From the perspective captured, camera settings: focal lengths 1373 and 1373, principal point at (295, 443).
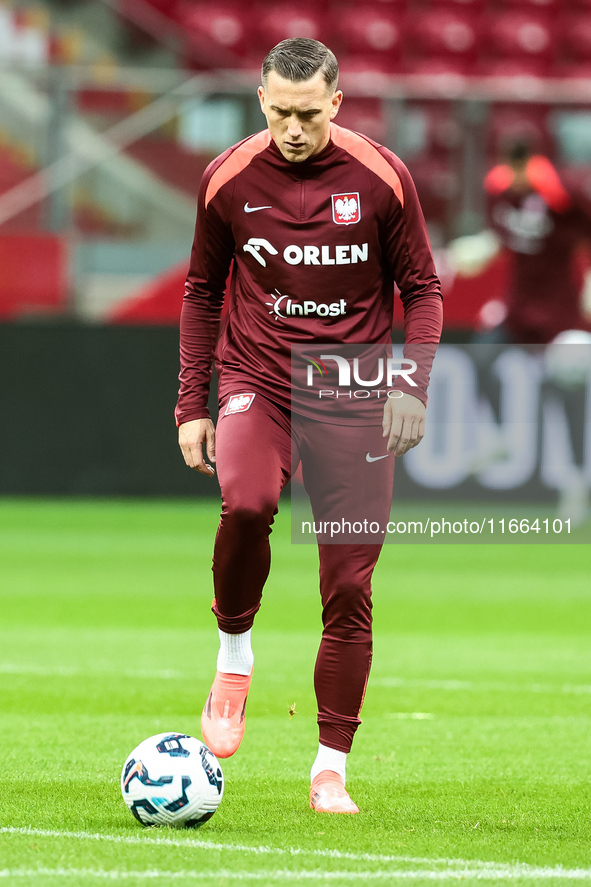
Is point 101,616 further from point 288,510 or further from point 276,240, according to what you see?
point 288,510

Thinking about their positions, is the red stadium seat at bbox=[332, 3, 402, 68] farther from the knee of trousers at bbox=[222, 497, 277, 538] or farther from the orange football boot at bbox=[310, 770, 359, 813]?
the orange football boot at bbox=[310, 770, 359, 813]

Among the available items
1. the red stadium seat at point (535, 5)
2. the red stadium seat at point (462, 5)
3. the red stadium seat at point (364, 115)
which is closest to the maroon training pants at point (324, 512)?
the red stadium seat at point (364, 115)

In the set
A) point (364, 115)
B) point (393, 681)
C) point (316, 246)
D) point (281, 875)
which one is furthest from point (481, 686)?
point (364, 115)

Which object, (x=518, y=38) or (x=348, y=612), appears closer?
(x=348, y=612)

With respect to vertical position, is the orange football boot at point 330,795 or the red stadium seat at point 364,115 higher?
the red stadium seat at point 364,115

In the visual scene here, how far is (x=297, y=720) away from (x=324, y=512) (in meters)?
1.65

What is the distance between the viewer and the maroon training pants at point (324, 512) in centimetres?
392

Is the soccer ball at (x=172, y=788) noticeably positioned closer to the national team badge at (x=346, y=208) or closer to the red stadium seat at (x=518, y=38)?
the national team badge at (x=346, y=208)

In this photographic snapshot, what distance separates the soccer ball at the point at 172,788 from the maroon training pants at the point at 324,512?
52 cm

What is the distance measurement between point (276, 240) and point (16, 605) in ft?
15.5

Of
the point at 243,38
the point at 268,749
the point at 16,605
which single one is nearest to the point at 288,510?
the point at 16,605

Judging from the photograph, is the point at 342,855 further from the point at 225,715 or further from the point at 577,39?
the point at 577,39

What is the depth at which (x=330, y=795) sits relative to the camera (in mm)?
3877

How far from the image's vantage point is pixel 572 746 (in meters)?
4.96
